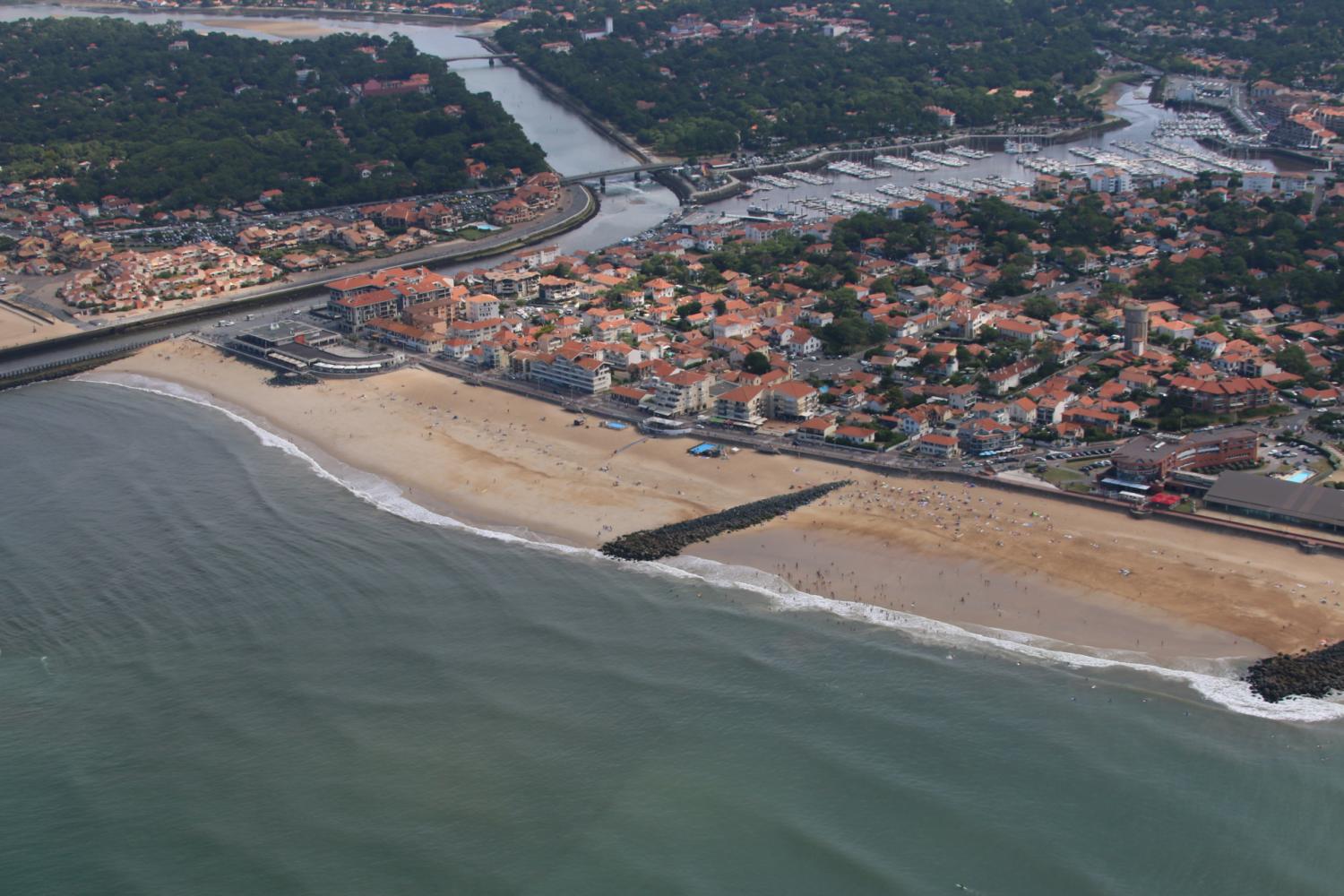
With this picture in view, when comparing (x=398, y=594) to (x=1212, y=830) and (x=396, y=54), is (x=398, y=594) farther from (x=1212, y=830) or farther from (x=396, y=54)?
(x=396, y=54)

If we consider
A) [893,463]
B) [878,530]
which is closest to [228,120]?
[893,463]

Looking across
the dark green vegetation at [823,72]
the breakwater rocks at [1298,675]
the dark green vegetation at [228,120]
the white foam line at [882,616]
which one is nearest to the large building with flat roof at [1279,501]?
the breakwater rocks at [1298,675]

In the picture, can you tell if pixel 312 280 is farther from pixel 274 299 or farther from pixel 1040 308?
pixel 1040 308

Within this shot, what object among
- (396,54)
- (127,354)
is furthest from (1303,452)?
(396,54)

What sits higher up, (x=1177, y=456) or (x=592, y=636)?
(x=1177, y=456)

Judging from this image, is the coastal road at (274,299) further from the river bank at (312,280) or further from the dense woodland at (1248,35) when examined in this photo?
the dense woodland at (1248,35)

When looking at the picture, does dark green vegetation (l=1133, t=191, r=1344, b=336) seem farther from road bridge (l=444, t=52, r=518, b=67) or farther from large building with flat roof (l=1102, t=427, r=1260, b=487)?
road bridge (l=444, t=52, r=518, b=67)
